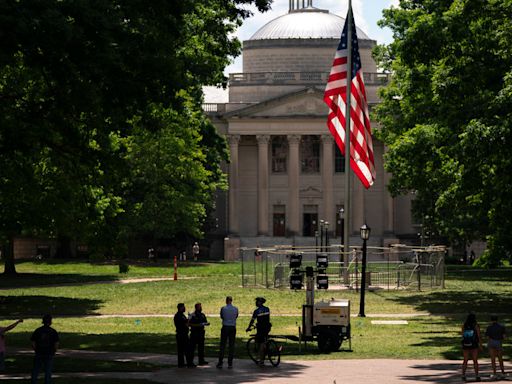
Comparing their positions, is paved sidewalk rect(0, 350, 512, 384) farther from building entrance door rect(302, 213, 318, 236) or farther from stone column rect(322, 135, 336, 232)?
building entrance door rect(302, 213, 318, 236)

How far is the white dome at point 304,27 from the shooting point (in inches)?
5172

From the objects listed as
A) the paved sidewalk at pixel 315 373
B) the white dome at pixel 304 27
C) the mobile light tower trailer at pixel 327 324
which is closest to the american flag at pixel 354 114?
the mobile light tower trailer at pixel 327 324

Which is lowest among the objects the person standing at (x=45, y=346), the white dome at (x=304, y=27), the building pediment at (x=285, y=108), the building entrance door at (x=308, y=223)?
the person standing at (x=45, y=346)

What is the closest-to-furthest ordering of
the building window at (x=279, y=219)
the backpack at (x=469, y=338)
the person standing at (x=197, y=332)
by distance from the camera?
the backpack at (x=469, y=338), the person standing at (x=197, y=332), the building window at (x=279, y=219)

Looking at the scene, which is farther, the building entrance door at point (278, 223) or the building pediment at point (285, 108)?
the building entrance door at point (278, 223)

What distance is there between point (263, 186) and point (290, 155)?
3641 millimetres

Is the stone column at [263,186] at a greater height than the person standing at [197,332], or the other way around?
the stone column at [263,186]

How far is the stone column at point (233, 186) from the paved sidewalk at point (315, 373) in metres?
89.4

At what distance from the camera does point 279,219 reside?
127000mm

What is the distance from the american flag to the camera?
56906 millimetres

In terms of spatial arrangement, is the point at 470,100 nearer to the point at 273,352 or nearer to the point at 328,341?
the point at 328,341

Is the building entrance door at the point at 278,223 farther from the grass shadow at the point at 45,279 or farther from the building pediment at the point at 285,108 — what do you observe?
the grass shadow at the point at 45,279

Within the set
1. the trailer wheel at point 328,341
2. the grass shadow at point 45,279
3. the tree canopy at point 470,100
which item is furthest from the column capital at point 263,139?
the trailer wheel at point 328,341

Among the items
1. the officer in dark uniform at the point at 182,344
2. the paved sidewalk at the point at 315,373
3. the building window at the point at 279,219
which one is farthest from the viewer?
the building window at the point at 279,219
